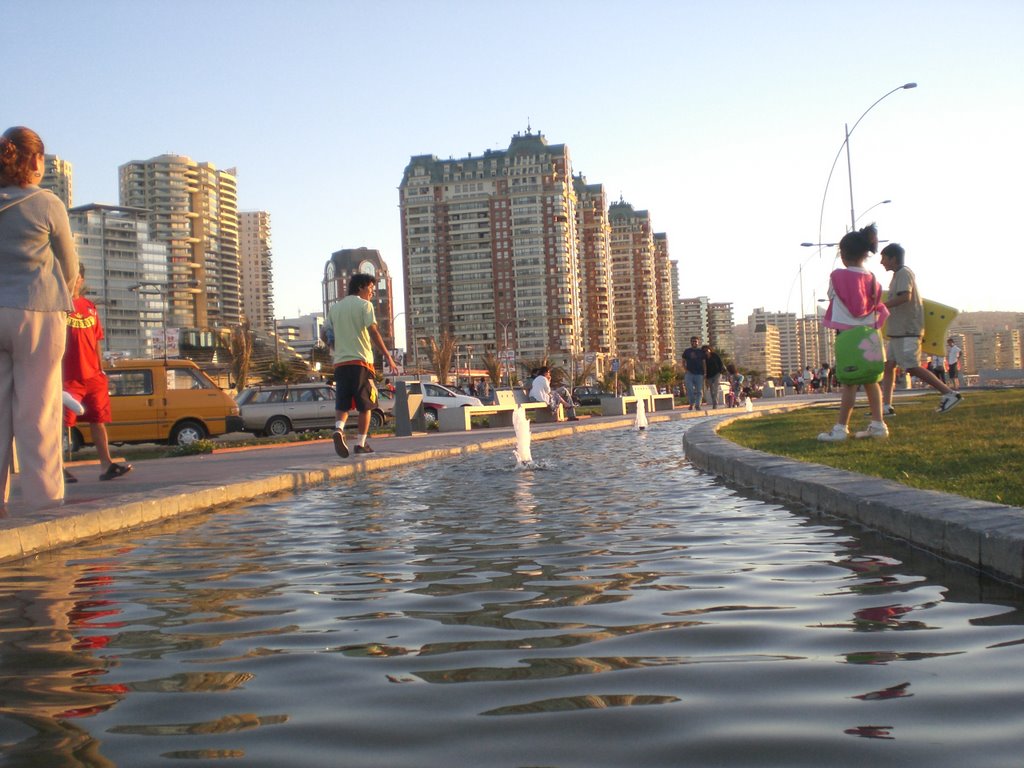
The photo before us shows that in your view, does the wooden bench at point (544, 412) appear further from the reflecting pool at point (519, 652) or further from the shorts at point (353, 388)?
the reflecting pool at point (519, 652)

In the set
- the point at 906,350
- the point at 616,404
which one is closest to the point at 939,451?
the point at 906,350

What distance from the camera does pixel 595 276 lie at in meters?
182

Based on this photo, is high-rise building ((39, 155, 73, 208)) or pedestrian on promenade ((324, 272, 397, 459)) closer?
pedestrian on promenade ((324, 272, 397, 459))

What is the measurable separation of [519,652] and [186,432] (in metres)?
19.8

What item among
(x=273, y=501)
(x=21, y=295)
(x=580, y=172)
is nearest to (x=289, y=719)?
(x=21, y=295)

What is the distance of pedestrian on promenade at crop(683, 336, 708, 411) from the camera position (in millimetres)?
26538

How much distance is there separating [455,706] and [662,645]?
83 cm

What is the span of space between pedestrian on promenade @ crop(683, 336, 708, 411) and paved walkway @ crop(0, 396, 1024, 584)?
41.8 feet

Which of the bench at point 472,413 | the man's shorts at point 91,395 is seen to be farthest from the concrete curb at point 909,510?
the bench at point 472,413

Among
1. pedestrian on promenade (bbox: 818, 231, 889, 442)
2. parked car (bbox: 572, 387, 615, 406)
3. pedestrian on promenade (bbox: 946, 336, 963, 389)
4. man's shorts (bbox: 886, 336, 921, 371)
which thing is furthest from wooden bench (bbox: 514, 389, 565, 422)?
parked car (bbox: 572, 387, 615, 406)

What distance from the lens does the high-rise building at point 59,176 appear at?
169125 mm

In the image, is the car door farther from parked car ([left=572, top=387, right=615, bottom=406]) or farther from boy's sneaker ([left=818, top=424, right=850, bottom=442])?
parked car ([left=572, top=387, right=615, bottom=406])

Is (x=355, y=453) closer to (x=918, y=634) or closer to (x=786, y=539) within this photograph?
(x=786, y=539)

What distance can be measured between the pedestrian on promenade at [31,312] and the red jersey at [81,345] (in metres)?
3.12
